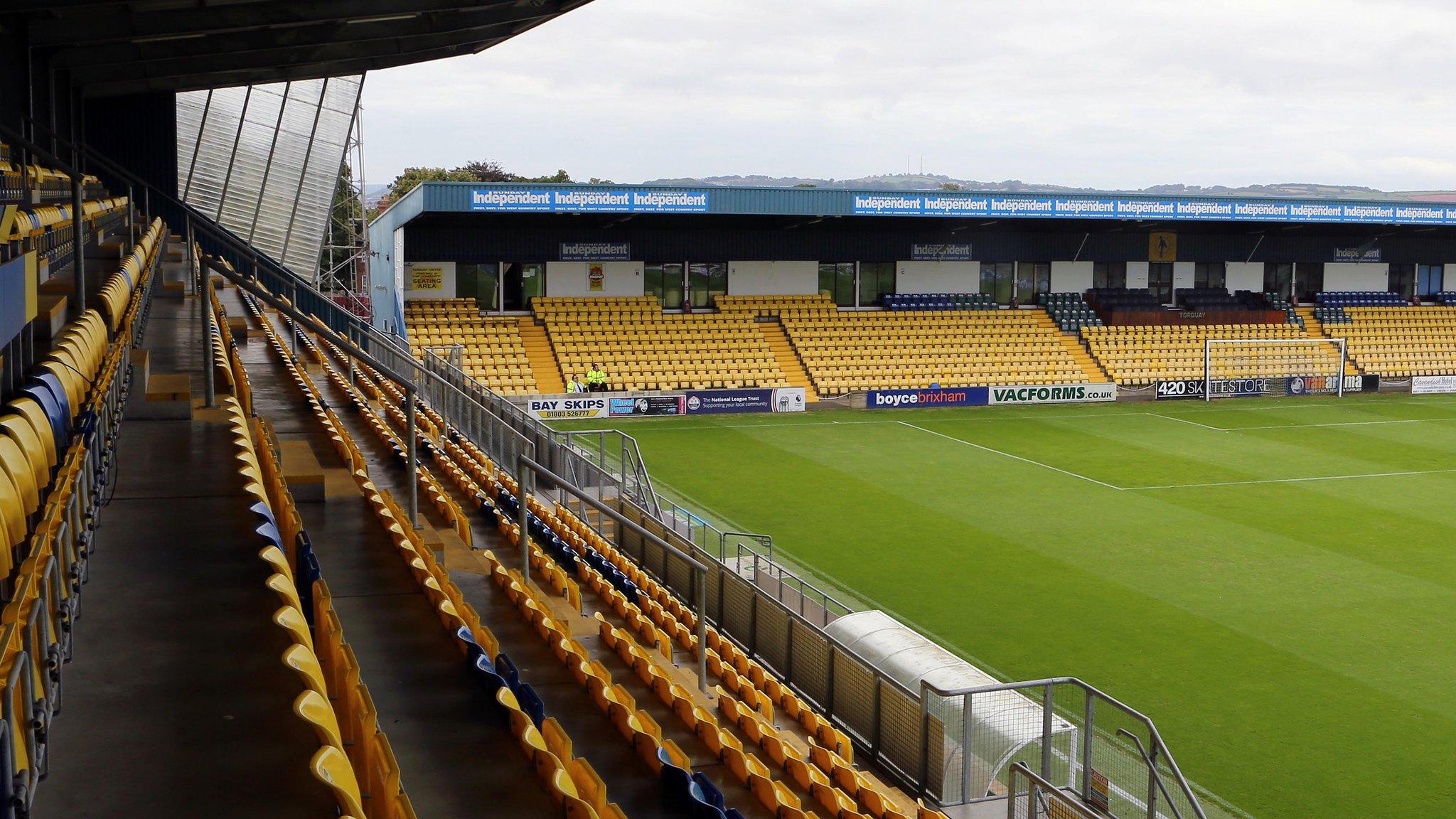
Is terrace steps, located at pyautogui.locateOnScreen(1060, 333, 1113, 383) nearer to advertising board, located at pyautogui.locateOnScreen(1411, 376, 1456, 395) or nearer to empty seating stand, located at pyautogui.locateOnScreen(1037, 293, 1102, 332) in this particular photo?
empty seating stand, located at pyautogui.locateOnScreen(1037, 293, 1102, 332)

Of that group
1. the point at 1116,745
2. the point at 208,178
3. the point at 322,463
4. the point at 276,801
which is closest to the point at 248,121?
the point at 208,178

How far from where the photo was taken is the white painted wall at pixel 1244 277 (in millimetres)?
44562

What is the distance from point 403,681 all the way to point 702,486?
17426 mm

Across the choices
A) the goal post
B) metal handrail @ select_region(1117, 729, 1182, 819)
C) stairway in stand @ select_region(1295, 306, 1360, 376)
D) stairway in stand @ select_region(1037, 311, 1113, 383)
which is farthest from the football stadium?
stairway in stand @ select_region(1037, 311, 1113, 383)

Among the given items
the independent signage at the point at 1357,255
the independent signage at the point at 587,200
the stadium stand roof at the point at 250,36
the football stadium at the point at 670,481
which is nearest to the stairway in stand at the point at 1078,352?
the football stadium at the point at 670,481

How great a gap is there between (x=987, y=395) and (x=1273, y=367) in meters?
10.8

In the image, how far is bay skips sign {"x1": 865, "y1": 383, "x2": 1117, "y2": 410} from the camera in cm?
3522

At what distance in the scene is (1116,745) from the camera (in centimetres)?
1046

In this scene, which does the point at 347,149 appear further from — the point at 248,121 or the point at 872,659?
the point at 872,659

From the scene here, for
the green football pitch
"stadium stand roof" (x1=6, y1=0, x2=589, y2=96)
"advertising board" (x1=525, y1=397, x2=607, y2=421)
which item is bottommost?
the green football pitch

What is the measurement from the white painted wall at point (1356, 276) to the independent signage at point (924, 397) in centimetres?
1770

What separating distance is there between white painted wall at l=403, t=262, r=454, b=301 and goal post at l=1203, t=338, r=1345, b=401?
2196cm

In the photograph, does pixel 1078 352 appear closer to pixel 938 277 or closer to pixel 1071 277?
pixel 1071 277

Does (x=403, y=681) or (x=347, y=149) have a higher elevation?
(x=347, y=149)
